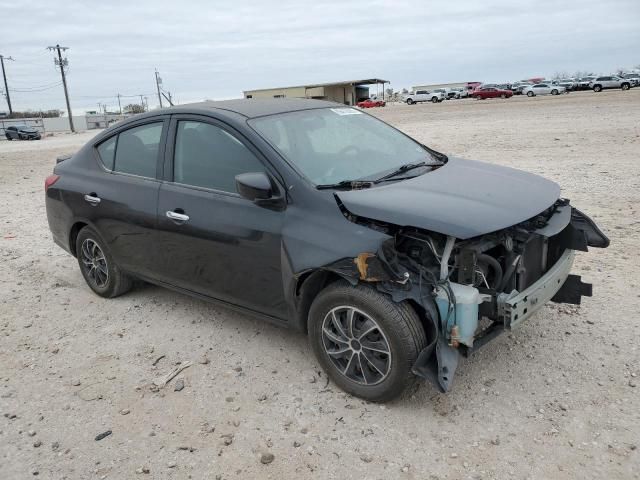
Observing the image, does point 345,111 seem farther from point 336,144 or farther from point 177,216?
point 177,216

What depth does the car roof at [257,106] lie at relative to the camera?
13.1 feet

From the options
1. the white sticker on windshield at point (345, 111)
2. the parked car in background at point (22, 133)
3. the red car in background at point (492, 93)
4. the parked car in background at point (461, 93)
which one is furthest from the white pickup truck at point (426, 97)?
the white sticker on windshield at point (345, 111)

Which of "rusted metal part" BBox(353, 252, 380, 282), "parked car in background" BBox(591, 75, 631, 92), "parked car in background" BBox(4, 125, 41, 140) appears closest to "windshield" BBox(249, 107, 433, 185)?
"rusted metal part" BBox(353, 252, 380, 282)

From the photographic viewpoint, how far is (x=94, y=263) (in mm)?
5055

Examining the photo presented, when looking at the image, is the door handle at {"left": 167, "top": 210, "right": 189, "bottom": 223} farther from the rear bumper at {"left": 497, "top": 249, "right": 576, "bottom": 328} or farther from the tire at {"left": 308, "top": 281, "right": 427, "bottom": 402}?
the rear bumper at {"left": 497, "top": 249, "right": 576, "bottom": 328}

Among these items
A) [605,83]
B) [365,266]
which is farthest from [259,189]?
[605,83]

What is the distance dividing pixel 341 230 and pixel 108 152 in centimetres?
269

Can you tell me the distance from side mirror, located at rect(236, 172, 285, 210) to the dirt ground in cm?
116

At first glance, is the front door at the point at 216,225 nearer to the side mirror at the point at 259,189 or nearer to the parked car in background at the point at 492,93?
the side mirror at the point at 259,189

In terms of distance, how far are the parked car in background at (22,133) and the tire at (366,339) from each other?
148 ft

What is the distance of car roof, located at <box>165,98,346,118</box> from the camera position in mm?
3986

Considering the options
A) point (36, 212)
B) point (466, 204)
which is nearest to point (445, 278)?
point (466, 204)

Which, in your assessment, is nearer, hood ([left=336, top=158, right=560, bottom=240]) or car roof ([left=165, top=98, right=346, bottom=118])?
hood ([left=336, top=158, right=560, bottom=240])

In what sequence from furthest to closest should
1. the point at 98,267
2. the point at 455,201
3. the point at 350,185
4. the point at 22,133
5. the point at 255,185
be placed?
the point at 22,133, the point at 98,267, the point at 350,185, the point at 255,185, the point at 455,201
